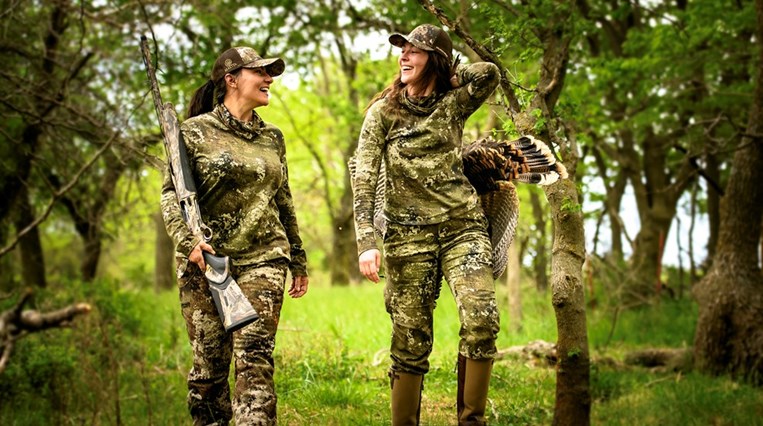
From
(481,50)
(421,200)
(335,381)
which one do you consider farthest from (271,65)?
(335,381)

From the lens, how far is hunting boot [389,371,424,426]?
5.00 meters

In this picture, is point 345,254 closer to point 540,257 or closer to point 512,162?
point 540,257

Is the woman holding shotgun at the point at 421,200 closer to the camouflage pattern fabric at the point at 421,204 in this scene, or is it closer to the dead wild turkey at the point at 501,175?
the camouflage pattern fabric at the point at 421,204

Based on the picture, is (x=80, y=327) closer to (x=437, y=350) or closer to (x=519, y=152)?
(x=437, y=350)

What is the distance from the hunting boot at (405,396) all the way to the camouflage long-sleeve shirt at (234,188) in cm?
98

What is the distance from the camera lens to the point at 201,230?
463cm

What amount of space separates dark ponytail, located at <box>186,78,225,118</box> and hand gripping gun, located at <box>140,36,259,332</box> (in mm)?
221

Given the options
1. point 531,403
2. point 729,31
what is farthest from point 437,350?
point 729,31

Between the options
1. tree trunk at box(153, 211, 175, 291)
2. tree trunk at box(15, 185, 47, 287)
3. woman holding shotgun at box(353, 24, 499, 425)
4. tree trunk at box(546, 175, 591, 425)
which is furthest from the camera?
tree trunk at box(153, 211, 175, 291)

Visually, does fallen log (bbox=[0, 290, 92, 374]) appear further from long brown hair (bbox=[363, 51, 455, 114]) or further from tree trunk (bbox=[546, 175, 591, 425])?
tree trunk (bbox=[546, 175, 591, 425])

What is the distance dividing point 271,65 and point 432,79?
99cm

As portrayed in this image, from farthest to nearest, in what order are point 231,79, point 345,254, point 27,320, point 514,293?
point 345,254
point 514,293
point 231,79
point 27,320

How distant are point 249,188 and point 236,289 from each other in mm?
763

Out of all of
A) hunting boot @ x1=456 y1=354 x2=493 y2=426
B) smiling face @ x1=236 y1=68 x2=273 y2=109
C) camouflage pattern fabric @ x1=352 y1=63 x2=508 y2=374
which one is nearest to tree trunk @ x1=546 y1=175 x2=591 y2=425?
camouflage pattern fabric @ x1=352 y1=63 x2=508 y2=374
